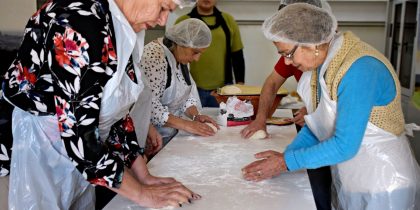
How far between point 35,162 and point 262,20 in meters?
3.20

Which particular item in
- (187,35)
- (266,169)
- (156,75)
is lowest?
(266,169)

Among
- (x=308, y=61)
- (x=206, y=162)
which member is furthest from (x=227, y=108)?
(x=308, y=61)

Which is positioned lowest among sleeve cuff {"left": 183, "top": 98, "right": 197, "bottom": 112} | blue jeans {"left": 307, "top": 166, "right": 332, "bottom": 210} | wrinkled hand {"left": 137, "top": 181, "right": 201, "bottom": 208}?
blue jeans {"left": 307, "top": 166, "right": 332, "bottom": 210}

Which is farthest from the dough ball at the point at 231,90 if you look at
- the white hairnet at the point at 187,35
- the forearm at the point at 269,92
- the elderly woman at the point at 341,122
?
the elderly woman at the point at 341,122

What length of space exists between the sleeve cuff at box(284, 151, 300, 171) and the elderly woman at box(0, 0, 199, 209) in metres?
0.32

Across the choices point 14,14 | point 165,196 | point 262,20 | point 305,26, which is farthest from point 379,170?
point 262,20

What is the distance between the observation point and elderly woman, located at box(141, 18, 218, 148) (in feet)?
5.79

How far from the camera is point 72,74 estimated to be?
830 mm

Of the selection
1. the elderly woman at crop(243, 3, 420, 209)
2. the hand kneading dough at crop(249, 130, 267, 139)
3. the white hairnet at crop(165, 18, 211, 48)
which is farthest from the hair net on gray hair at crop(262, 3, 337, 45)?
the white hairnet at crop(165, 18, 211, 48)

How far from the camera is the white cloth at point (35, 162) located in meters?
0.96

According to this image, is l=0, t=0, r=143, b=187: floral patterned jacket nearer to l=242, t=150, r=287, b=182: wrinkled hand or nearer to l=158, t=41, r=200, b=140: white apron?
l=242, t=150, r=287, b=182: wrinkled hand

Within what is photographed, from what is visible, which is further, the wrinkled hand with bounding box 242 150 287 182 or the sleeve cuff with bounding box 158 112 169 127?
Answer: the sleeve cuff with bounding box 158 112 169 127

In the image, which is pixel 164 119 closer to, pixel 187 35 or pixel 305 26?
pixel 187 35

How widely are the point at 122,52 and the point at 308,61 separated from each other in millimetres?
586
